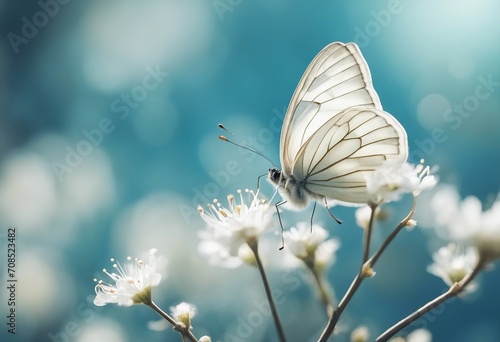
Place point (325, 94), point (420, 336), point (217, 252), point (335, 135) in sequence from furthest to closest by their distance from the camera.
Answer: point (325, 94) → point (335, 135) → point (217, 252) → point (420, 336)

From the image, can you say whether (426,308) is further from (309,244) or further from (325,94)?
(325,94)

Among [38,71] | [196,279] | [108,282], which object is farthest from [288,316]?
[38,71]

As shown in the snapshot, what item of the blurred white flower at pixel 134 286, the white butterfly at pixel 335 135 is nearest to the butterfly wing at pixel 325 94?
the white butterfly at pixel 335 135

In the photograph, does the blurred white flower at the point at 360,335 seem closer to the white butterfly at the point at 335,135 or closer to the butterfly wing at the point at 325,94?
the white butterfly at the point at 335,135

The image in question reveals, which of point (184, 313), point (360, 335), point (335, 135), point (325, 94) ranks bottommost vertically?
point (360, 335)

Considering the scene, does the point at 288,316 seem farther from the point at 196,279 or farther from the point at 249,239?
the point at 249,239

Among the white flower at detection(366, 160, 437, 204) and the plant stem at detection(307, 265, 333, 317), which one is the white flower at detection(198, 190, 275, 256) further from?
the white flower at detection(366, 160, 437, 204)

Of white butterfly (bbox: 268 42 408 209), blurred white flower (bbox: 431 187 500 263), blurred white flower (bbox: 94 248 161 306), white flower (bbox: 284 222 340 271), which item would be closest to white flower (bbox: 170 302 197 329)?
blurred white flower (bbox: 94 248 161 306)

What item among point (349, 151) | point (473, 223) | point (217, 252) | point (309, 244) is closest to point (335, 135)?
point (349, 151)
